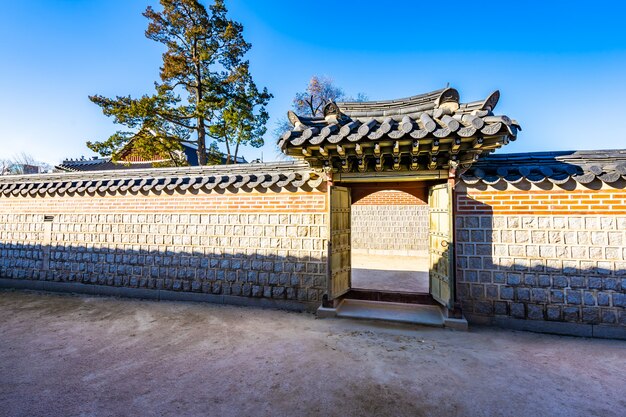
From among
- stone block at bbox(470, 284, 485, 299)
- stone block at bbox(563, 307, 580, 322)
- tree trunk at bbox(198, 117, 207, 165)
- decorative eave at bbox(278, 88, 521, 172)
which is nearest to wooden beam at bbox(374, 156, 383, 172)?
decorative eave at bbox(278, 88, 521, 172)

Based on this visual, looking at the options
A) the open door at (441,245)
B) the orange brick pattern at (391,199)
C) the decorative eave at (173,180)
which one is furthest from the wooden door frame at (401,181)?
the orange brick pattern at (391,199)

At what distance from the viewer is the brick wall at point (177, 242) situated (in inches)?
197

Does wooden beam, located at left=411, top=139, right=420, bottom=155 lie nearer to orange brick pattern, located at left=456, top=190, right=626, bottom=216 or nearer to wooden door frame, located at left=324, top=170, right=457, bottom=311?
wooden door frame, located at left=324, top=170, right=457, bottom=311

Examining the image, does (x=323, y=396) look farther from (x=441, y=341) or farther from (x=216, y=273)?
(x=216, y=273)

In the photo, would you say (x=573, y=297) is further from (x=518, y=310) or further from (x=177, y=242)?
(x=177, y=242)

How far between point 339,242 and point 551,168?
331 cm

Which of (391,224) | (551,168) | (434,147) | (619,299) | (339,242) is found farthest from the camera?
(391,224)

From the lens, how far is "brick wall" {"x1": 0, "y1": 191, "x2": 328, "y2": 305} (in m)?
5.00

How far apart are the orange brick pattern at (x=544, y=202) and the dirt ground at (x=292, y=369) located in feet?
5.67

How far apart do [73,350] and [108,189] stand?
141 inches

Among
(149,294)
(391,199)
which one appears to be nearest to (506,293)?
(149,294)

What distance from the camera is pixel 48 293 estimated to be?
20.3 feet

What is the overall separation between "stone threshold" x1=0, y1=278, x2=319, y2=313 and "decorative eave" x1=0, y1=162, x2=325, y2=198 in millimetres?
2007

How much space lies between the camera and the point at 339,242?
5.04 m
